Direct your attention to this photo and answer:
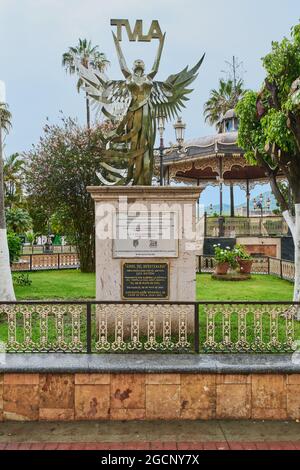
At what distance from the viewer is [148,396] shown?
199 inches

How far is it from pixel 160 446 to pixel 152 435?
0.28m

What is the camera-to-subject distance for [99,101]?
748cm

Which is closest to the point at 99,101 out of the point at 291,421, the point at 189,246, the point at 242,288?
the point at 189,246

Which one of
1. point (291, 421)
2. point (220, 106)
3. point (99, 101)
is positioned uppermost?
point (220, 106)

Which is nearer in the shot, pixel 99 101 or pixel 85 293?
pixel 99 101

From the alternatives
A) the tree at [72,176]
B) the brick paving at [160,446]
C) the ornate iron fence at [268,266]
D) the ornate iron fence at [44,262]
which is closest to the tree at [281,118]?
the brick paving at [160,446]

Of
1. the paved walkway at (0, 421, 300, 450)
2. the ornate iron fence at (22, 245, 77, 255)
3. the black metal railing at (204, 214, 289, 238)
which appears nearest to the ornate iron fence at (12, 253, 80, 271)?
the ornate iron fence at (22, 245, 77, 255)

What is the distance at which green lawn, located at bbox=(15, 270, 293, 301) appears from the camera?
10701 mm

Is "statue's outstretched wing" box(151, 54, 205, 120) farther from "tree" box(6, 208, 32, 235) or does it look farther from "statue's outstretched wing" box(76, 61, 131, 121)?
"tree" box(6, 208, 32, 235)

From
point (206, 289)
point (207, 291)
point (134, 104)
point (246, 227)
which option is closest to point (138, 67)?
point (134, 104)

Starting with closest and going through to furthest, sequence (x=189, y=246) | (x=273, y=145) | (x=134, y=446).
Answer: (x=134, y=446) < (x=189, y=246) < (x=273, y=145)

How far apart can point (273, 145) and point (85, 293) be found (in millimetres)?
6274

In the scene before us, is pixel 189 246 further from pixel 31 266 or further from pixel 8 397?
pixel 31 266

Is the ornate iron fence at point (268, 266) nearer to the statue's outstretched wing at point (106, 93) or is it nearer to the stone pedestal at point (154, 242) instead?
the stone pedestal at point (154, 242)
